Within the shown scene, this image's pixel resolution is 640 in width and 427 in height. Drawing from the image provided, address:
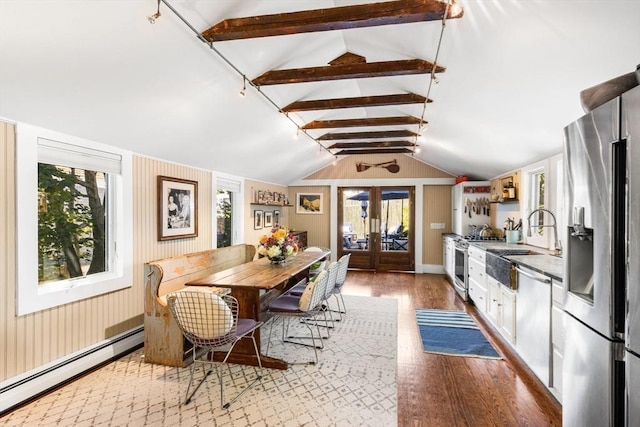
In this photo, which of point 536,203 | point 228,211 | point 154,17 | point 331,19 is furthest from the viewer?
point 228,211

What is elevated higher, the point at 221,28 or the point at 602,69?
the point at 221,28

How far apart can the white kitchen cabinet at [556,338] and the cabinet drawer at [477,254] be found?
5.62 feet

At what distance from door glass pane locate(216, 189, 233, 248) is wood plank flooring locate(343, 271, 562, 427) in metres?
3.16

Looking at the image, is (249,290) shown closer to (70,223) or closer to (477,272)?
(70,223)

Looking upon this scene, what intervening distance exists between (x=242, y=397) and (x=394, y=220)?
5.86 meters

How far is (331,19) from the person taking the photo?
6.62ft

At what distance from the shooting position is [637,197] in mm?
1145

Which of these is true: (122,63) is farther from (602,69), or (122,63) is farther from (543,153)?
(543,153)

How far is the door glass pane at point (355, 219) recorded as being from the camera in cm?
776

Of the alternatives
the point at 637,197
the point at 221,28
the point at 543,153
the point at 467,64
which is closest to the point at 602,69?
the point at 467,64

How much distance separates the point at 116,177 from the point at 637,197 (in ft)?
12.4

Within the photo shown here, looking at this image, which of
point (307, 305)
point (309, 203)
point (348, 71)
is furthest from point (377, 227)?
point (348, 71)

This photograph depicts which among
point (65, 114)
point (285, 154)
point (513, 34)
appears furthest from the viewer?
point (285, 154)

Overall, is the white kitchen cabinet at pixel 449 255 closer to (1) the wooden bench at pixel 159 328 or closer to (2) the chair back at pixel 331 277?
(2) the chair back at pixel 331 277
